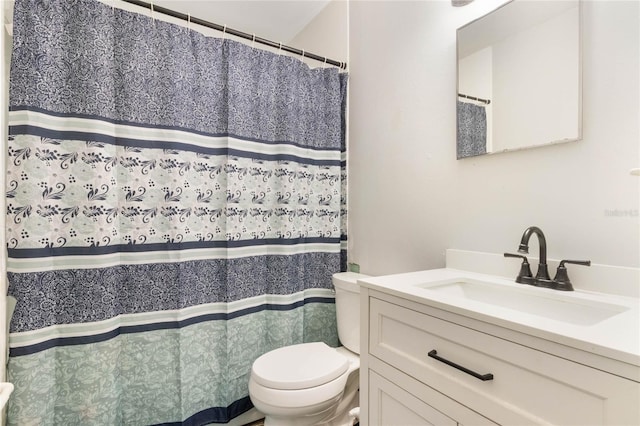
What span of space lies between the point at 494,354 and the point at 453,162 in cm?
88

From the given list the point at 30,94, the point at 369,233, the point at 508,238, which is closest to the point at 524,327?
the point at 508,238

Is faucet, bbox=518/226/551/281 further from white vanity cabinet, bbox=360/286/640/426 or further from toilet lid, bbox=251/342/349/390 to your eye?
toilet lid, bbox=251/342/349/390

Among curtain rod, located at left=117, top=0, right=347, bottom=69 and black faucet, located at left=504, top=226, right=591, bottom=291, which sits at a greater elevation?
curtain rod, located at left=117, top=0, right=347, bottom=69

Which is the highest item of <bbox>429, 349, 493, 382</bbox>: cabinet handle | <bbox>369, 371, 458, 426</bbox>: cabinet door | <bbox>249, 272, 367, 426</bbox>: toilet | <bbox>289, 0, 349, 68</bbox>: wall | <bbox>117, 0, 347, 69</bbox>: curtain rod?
<bbox>289, 0, 349, 68</bbox>: wall

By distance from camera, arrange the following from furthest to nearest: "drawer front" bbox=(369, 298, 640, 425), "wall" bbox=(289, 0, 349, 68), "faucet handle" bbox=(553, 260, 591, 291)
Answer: "wall" bbox=(289, 0, 349, 68)
"faucet handle" bbox=(553, 260, 591, 291)
"drawer front" bbox=(369, 298, 640, 425)

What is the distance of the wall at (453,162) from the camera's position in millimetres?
927

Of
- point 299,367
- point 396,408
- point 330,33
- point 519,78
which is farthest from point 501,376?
point 330,33

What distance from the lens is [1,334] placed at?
1.10 meters

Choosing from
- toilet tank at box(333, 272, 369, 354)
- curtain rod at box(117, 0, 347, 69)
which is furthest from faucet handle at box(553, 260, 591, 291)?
curtain rod at box(117, 0, 347, 69)

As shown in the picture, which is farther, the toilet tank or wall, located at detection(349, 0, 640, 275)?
the toilet tank

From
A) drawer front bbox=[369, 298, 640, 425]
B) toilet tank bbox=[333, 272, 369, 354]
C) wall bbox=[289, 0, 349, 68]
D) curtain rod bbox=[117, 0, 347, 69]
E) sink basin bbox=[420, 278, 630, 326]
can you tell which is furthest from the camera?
wall bbox=[289, 0, 349, 68]

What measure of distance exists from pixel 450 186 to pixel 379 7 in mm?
1133

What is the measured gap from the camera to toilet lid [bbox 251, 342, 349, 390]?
1270 millimetres

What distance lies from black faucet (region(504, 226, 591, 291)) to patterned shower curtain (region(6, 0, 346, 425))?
1.06m
